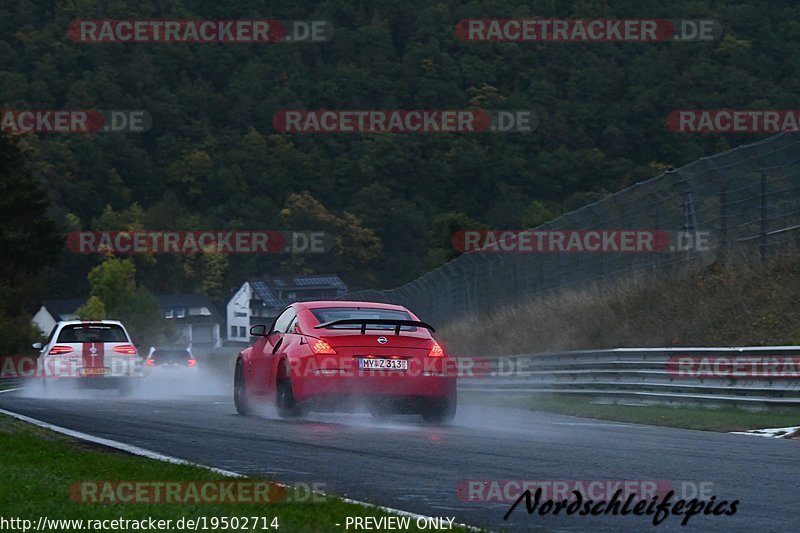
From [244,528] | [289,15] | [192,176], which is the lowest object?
[244,528]

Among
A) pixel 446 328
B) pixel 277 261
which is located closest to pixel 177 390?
pixel 446 328

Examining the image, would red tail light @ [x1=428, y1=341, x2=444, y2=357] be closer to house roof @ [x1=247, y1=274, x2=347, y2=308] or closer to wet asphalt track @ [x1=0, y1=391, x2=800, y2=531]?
wet asphalt track @ [x1=0, y1=391, x2=800, y2=531]

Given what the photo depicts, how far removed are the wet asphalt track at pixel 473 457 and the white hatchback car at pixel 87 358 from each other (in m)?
9.92

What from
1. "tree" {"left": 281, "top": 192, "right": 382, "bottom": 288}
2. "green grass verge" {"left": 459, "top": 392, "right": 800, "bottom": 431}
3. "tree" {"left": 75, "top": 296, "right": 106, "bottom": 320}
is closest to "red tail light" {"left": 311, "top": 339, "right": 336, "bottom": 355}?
"green grass verge" {"left": 459, "top": 392, "right": 800, "bottom": 431}

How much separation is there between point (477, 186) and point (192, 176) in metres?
43.6

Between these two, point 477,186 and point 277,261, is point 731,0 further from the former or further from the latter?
point 277,261

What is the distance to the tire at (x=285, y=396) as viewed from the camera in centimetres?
1487

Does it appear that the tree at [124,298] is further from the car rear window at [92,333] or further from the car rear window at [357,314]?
the car rear window at [357,314]

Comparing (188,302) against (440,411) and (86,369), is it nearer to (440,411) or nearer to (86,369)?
(86,369)

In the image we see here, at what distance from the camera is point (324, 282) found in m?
117

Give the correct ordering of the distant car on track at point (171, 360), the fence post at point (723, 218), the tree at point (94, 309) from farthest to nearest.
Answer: the tree at point (94, 309)
the distant car on track at point (171, 360)
the fence post at point (723, 218)

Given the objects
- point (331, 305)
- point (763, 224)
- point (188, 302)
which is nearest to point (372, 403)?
point (331, 305)

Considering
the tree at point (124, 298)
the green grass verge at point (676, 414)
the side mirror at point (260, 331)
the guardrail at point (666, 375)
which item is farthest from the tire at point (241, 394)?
the tree at point (124, 298)

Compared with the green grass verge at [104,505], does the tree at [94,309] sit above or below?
above
